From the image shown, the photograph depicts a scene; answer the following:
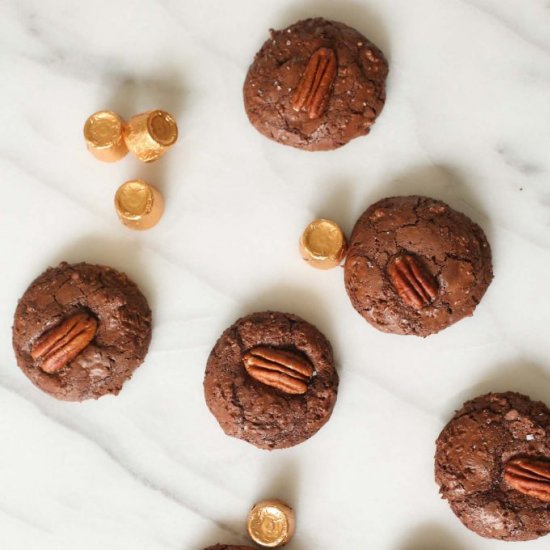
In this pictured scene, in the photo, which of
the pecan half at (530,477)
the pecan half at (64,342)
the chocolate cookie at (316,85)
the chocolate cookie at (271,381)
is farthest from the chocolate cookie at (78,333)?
the pecan half at (530,477)

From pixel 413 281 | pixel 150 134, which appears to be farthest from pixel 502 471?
pixel 150 134

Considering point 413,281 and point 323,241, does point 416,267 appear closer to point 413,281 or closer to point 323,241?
point 413,281

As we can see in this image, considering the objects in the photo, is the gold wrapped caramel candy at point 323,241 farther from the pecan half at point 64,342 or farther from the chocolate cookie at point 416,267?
the pecan half at point 64,342

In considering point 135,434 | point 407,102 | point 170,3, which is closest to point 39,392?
point 135,434

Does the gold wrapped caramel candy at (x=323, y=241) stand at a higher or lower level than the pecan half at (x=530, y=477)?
higher

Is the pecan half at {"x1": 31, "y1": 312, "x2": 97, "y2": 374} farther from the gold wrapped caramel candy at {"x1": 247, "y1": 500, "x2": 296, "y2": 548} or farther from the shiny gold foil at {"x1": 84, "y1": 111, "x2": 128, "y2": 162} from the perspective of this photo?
the gold wrapped caramel candy at {"x1": 247, "y1": 500, "x2": 296, "y2": 548}
